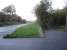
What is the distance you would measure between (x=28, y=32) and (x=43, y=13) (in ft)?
1.92

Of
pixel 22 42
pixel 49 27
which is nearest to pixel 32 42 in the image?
pixel 22 42

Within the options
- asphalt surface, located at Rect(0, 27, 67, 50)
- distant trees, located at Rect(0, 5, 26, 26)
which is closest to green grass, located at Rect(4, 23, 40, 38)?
→ asphalt surface, located at Rect(0, 27, 67, 50)

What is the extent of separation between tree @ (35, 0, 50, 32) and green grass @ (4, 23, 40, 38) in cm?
15

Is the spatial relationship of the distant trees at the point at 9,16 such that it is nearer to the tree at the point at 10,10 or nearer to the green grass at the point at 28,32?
the tree at the point at 10,10

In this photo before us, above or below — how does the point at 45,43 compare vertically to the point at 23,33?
below

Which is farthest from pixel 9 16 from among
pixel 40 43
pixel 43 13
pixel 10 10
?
pixel 40 43

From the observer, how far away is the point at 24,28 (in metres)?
3.77

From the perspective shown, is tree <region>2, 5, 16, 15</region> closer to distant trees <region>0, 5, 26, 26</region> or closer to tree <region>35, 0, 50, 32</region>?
distant trees <region>0, 5, 26, 26</region>

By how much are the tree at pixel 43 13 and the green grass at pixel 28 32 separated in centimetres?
15

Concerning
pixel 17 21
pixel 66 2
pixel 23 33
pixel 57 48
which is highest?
pixel 66 2

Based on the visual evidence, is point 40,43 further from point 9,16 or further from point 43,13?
point 9,16

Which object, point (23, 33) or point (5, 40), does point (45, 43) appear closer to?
point (23, 33)

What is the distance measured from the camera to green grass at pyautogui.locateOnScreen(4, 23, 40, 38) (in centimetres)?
373

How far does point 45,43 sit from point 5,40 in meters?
0.99
